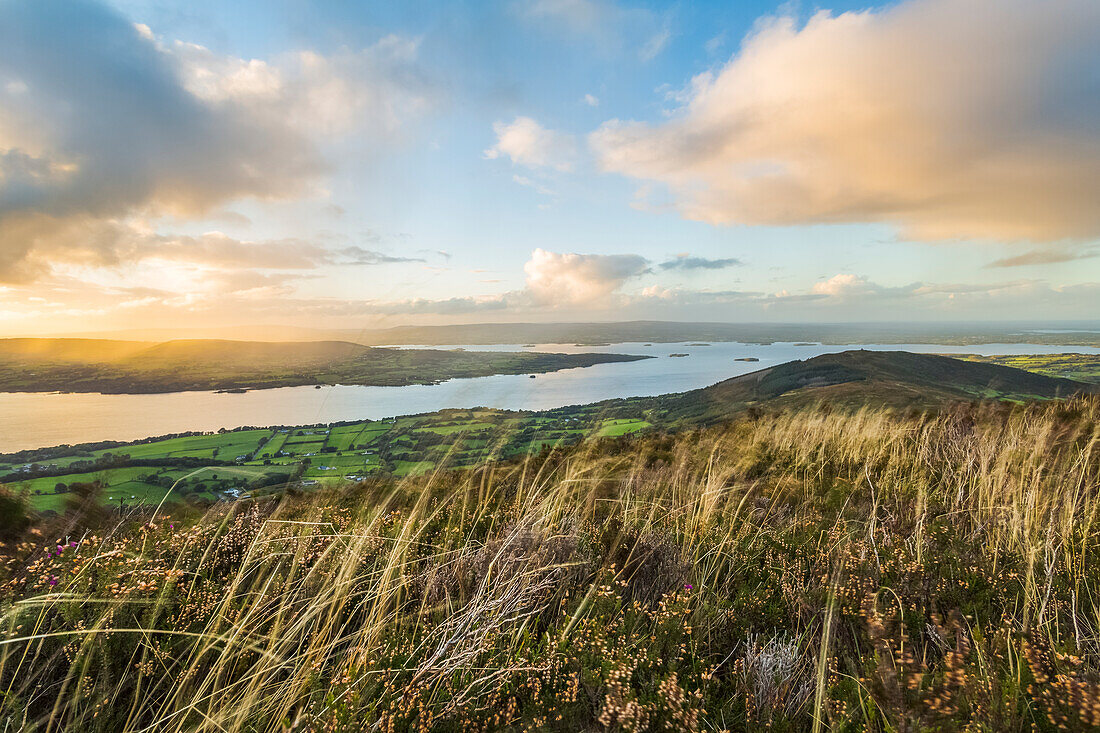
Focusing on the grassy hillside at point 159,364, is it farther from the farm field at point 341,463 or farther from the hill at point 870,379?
the farm field at point 341,463

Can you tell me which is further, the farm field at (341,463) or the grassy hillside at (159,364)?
the grassy hillside at (159,364)

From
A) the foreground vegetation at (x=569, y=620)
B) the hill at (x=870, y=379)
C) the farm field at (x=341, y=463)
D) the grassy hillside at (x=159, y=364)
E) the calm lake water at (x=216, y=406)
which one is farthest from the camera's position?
the grassy hillside at (x=159, y=364)

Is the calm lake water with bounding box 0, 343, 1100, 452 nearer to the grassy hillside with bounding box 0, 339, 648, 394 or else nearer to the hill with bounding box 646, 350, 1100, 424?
the grassy hillside with bounding box 0, 339, 648, 394

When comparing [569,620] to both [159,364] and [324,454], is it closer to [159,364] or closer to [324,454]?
[324,454]

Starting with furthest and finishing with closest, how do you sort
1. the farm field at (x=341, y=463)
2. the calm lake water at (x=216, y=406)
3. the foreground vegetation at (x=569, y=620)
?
1. the calm lake water at (x=216, y=406)
2. the farm field at (x=341, y=463)
3. the foreground vegetation at (x=569, y=620)

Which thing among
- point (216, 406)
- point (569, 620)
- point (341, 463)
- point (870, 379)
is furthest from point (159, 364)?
point (870, 379)

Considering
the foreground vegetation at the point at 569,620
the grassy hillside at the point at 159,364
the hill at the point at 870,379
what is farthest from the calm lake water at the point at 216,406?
the foreground vegetation at the point at 569,620

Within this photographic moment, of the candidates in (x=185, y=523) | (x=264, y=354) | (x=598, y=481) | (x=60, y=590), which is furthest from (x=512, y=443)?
(x=264, y=354)

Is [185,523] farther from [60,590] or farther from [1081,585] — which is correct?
[1081,585]
